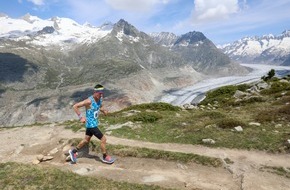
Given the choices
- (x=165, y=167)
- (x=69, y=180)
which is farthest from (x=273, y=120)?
(x=69, y=180)

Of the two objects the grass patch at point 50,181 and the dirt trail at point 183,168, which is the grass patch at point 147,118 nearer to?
the dirt trail at point 183,168

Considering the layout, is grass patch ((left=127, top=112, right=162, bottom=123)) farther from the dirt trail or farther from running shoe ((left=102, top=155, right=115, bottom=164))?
running shoe ((left=102, top=155, right=115, bottom=164))

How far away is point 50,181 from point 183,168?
6284 millimetres

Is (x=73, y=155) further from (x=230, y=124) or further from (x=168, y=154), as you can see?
(x=230, y=124)

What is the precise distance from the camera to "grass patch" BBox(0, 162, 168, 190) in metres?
12.9

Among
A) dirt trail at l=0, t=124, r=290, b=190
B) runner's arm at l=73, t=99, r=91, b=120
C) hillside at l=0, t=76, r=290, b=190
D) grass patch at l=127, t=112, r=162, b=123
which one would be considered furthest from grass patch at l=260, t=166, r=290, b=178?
grass patch at l=127, t=112, r=162, b=123

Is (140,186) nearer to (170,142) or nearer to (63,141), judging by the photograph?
(170,142)

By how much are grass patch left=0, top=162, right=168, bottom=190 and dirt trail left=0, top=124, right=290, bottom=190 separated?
974mm

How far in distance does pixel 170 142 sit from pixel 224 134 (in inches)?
Result: 139

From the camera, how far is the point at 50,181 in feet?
43.3

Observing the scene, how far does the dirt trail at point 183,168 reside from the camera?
1392 cm

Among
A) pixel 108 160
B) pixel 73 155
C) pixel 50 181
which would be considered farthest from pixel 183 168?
pixel 50 181

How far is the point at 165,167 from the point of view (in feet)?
52.6

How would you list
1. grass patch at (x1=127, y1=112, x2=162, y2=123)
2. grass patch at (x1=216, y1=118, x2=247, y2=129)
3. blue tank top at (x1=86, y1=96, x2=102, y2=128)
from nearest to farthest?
blue tank top at (x1=86, y1=96, x2=102, y2=128)
grass patch at (x1=216, y1=118, x2=247, y2=129)
grass patch at (x1=127, y1=112, x2=162, y2=123)
